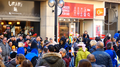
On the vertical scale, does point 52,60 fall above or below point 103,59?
above

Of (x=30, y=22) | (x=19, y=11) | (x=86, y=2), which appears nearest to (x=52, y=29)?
(x=30, y=22)

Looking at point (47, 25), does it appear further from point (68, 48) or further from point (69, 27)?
point (68, 48)

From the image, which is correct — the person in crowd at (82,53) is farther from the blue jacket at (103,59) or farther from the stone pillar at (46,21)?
the stone pillar at (46,21)

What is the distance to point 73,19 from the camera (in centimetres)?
1859

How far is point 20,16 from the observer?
52.6 ft

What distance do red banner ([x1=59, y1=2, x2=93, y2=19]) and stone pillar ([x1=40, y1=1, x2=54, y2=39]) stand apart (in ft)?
4.61

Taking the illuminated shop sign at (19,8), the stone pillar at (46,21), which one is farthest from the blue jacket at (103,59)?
the illuminated shop sign at (19,8)

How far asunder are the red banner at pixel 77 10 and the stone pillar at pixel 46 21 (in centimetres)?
141

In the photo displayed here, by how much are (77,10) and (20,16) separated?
600cm

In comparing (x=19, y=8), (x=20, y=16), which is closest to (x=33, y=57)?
(x=20, y=16)

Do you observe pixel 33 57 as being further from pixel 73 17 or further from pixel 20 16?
pixel 73 17

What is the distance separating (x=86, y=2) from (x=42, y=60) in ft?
51.4

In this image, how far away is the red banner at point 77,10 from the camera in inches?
698

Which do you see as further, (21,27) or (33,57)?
(21,27)
